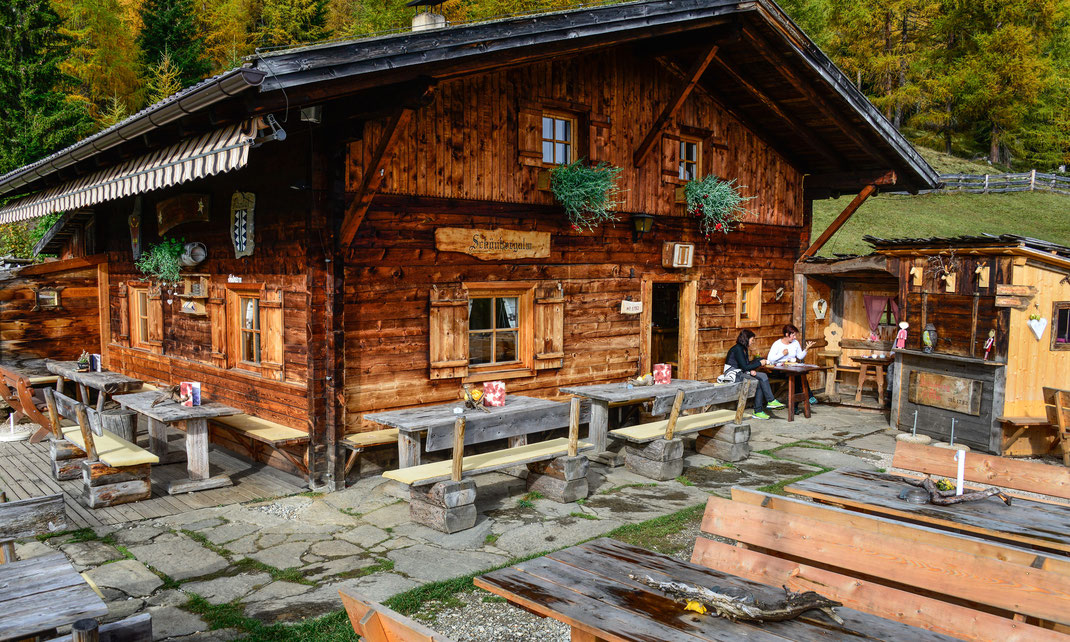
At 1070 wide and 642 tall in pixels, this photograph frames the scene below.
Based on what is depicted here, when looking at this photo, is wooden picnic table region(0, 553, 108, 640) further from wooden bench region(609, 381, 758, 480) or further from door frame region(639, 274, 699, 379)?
door frame region(639, 274, 699, 379)

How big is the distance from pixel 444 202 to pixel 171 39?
3015 cm

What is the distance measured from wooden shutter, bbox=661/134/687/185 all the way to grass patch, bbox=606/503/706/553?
19.4ft

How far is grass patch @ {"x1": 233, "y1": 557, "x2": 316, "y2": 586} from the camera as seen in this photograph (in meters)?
5.74

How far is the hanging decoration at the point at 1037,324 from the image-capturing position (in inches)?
401

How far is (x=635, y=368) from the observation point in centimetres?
1139

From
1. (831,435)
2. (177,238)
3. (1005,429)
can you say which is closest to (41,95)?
(177,238)

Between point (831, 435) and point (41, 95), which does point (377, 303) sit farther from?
point (41, 95)

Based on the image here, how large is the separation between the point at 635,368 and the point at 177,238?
7.17 metres

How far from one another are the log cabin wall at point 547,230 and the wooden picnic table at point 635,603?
16.3ft

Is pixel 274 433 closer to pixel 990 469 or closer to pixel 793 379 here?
pixel 990 469

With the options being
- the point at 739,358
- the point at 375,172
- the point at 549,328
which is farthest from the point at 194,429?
the point at 739,358

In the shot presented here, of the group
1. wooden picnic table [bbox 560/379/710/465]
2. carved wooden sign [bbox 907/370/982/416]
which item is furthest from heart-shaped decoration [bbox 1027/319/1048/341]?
wooden picnic table [bbox 560/379/710/465]

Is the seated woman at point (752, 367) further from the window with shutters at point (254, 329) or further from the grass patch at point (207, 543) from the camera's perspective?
the grass patch at point (207, 543)

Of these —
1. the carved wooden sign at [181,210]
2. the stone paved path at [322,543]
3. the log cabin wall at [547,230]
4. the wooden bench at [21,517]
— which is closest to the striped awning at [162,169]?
the carved wooden sign at [181,210]
